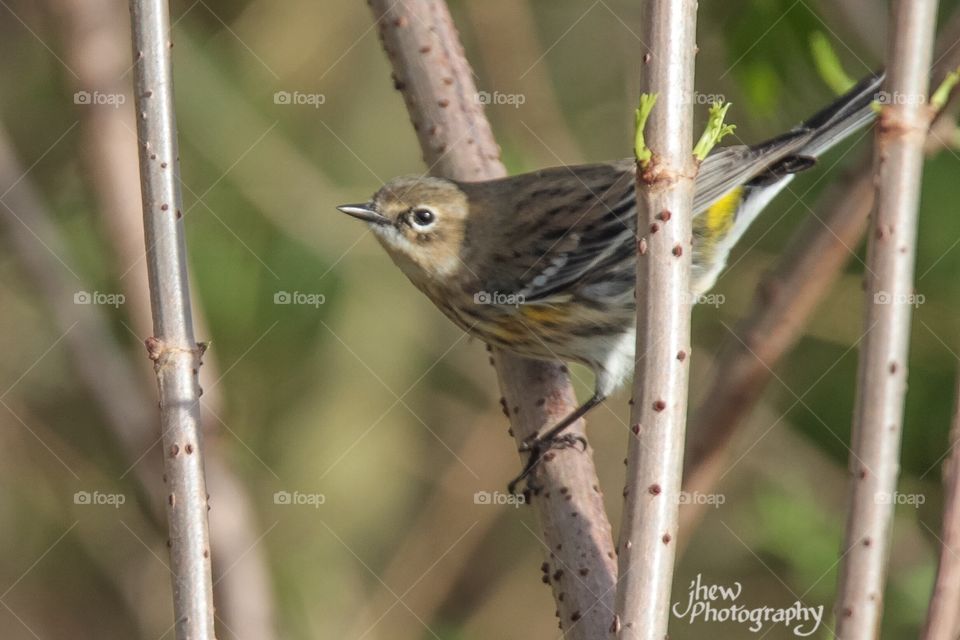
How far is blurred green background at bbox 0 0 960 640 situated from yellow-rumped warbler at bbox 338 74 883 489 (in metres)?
0.22

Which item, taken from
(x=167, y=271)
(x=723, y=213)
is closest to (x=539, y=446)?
(x=167, y=271)

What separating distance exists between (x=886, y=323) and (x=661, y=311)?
36cm

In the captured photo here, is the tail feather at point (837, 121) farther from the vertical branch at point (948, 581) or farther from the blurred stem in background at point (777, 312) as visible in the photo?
the vertical branch at point (948, 581)

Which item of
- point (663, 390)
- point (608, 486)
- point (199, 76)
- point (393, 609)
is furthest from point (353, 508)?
point (663, 390)

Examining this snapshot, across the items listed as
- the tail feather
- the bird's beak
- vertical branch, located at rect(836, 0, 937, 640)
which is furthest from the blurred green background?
vertical branch, located at rect(836, 0, 937, 640)

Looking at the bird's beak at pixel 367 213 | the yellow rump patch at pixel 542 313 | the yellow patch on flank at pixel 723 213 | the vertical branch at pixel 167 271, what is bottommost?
the vertical branch at pixel 167 271

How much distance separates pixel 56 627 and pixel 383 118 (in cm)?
275

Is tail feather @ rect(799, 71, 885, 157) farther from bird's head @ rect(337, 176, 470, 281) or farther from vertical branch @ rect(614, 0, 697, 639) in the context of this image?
vertical branch @ rect(614, 0, 697, 639)

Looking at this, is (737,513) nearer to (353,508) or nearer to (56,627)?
(353,508)

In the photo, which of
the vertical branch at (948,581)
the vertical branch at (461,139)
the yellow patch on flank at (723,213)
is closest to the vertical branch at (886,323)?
the vertical branch at (948,581)

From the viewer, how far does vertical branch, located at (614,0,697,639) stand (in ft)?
5.10

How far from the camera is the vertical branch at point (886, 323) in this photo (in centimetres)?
155

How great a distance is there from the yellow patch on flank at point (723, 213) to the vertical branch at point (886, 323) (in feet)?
7.57

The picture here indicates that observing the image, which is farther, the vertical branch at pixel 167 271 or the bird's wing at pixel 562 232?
the bird's wing at pixel 562 232
